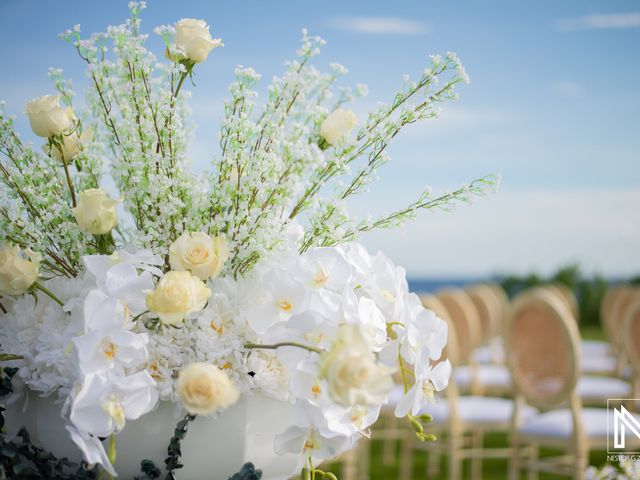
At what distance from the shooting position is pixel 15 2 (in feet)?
10.5

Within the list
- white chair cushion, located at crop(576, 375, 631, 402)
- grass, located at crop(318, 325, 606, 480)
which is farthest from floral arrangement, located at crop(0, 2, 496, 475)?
grass, located at crop(318, 325, 606, 480)

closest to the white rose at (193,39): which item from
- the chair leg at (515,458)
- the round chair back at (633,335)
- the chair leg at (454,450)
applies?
the chair leg at (515,458)

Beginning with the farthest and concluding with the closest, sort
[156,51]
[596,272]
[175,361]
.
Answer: [596,272] → [156,51] → [175,361]

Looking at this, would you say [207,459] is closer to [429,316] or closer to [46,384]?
[46,384]

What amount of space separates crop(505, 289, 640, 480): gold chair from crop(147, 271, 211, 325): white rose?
235cm

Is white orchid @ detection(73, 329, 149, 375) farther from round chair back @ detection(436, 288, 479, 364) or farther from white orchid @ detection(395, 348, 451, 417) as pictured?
round chair back @ detection(436, 288, 479, 364)

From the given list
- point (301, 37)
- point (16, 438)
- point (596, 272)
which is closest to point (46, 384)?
point (16, 438)

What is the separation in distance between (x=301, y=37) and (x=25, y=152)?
0.37m

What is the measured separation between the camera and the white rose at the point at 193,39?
2.83 feet

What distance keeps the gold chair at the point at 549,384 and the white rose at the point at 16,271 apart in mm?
2371

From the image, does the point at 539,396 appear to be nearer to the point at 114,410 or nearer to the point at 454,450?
the point at 454,450

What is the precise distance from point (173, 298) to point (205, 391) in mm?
101

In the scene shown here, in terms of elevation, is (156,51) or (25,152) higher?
(156,51)

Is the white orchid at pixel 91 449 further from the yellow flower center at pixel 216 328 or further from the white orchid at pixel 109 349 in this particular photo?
the yellow flower center at pixel 216 328
